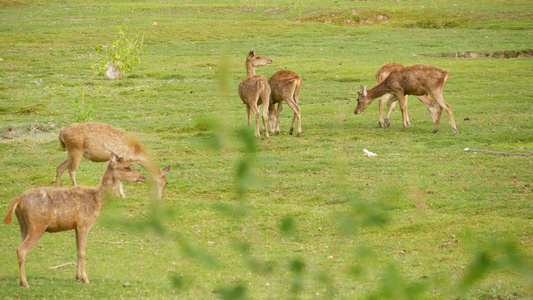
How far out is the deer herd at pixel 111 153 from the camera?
684cm

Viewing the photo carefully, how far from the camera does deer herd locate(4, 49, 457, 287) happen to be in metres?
6.84

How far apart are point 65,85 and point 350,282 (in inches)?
671

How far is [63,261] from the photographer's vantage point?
8125 millimetres

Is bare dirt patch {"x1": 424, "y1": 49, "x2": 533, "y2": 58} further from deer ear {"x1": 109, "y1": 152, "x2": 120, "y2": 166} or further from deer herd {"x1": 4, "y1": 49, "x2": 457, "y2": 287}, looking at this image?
deer ear {"x1": 109, "y1": 152, "x2": 120, "y2": 166}

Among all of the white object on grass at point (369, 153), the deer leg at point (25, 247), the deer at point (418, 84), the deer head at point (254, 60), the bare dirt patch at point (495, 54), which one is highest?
the deer leg at point (25, 247)

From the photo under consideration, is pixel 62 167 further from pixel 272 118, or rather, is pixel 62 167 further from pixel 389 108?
pixel 389 108

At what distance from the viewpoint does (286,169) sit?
43.3 ft

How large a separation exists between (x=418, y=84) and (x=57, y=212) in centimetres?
1123

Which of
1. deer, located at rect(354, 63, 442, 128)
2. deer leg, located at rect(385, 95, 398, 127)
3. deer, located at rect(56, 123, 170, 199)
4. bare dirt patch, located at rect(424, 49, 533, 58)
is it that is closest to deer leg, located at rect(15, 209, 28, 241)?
deer, located at rect(56, 123, 170, 199)

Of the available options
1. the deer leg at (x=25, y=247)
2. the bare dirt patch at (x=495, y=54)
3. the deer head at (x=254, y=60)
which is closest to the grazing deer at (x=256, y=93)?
the deer head at (x=254, y=60)

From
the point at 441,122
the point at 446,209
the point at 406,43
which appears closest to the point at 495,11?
the point at 406,43

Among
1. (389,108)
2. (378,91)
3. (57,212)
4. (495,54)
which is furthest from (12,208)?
(495,54)

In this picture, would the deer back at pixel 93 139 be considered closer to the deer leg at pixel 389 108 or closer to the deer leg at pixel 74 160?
the deer leg at pixel 74 160

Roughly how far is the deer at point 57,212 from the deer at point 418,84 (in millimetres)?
10233
